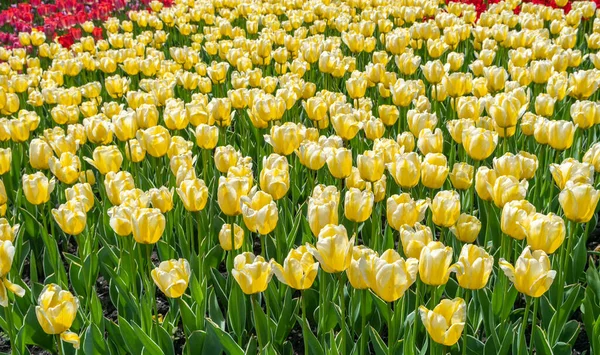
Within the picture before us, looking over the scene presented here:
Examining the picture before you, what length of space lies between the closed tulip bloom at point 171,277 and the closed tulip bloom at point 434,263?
2.22 ft

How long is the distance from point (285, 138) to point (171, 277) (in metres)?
1.04

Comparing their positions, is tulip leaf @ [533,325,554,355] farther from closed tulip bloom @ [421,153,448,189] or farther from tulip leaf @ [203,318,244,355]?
tulip leaf @ [203,318,244,355]

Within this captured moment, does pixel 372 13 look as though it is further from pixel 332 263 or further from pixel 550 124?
pixel 332 263

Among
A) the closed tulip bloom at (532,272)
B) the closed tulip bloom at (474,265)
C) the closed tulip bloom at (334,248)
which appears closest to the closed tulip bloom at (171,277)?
the closed tulip bloom at (334,248)

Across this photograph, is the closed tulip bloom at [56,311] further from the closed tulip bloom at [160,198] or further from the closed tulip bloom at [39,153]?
the closed tulip bloom at [39,153]

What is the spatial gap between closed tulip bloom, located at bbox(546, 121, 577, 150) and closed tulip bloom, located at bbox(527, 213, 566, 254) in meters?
0.87

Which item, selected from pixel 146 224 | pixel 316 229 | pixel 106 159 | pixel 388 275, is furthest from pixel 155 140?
pixel 388 275

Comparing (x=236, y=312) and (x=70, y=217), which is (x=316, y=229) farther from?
(x=70, y=217)

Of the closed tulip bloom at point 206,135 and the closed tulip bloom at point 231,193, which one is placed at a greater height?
the closed tulip bloom at point 231,193

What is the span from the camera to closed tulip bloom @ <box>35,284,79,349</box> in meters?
1.85

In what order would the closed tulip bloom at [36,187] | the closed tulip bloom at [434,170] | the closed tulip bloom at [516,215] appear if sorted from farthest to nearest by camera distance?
the closed tulip bloom at [36,187] < the closed tulip bloom at [434,170] < the closed tulip bloom at [516,215]

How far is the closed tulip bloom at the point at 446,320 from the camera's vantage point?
5.54 feet

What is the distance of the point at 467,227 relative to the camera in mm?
2338

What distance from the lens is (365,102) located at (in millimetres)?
3738
